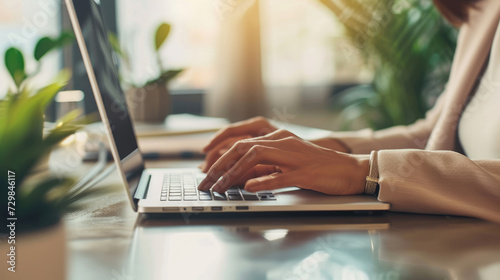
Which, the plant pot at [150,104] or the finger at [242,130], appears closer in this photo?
the finger at [242,130]

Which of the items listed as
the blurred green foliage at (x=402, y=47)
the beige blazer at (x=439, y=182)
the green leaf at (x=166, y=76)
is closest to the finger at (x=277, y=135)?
the beige blazer at (x=439, y=182)

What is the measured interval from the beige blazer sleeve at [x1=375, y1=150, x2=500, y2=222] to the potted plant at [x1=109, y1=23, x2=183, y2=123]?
1.09 metres

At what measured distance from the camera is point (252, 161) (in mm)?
643

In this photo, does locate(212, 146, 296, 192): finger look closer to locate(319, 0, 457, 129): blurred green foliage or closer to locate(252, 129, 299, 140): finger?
locate(252, 129, 299, 140): finger

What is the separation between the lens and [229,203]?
0.60 meters

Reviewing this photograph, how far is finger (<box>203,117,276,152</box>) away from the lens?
0.91 meters

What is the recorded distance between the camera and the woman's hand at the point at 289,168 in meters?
0.65

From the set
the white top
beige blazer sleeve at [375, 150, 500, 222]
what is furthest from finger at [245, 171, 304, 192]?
the white top

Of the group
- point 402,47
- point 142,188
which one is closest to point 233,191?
point 142,188

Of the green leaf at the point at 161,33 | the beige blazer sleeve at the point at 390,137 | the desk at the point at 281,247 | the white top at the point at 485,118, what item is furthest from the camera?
the green leaf at the point at 161,33

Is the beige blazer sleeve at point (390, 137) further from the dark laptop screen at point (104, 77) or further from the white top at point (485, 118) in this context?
the dark laptop screen at point (104, 77)

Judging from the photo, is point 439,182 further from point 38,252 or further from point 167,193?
point 38,252

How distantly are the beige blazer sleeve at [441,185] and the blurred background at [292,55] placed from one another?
5.12 ft

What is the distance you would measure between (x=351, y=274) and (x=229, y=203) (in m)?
0.23
